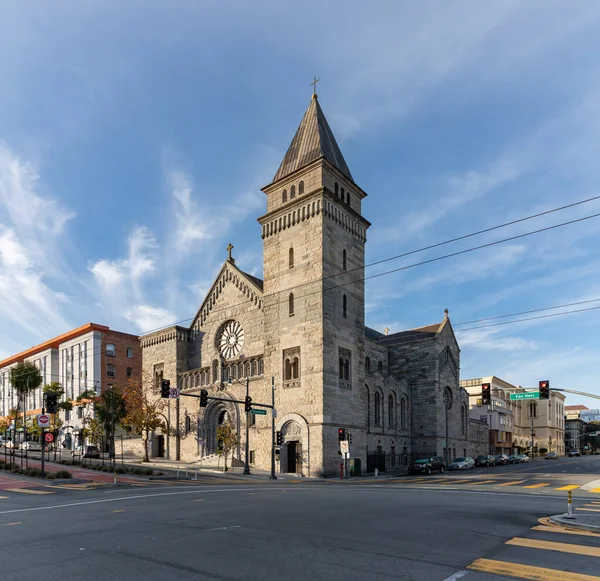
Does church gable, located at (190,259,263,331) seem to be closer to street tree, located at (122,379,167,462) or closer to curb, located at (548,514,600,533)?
street tree, located at (122,379,167,462)

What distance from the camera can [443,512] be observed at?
15539mm

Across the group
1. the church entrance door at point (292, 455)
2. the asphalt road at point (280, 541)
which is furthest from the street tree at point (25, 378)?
the asphalt road at point (280, 541)

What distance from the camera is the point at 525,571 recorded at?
8.73 metres

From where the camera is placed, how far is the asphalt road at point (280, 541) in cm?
866

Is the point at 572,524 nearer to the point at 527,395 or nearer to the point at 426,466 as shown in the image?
the point at 527,395

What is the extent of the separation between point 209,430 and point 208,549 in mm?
39858

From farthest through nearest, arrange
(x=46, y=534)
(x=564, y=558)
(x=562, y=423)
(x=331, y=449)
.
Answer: (x=562, y=423), (x=331, y=449), (x=46, y=534), (x=564, y=558)

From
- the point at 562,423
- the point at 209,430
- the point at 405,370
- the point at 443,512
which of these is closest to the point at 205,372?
the point at 209,430

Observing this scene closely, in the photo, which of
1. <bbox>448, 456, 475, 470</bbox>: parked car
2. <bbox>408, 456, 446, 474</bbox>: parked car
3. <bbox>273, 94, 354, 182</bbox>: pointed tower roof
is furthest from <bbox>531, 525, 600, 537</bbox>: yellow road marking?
<bbox>448, 456, 475, 470</bbox>: parked car

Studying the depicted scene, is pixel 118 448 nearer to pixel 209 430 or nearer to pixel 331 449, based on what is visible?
pixel 209 430

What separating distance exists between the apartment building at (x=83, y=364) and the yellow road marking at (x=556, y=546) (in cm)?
6282

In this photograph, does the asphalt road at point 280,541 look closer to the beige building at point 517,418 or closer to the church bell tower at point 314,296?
the church bell tower at point 314,296

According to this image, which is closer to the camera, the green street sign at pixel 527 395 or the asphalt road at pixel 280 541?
the asphalt road at pixel 280 541

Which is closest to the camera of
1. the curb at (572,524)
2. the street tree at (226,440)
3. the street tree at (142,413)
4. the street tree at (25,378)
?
the curb at (572,524)
